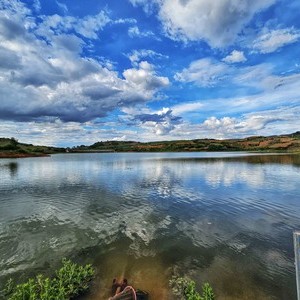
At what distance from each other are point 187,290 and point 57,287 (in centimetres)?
608

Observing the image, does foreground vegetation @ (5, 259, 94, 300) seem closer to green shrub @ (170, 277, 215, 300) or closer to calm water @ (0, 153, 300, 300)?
calm water @ (0, 153, 300, 300)

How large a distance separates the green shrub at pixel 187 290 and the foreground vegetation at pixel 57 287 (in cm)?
439

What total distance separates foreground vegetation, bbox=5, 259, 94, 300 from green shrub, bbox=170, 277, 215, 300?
→ 4.39m

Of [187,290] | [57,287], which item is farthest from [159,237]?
[57,287]

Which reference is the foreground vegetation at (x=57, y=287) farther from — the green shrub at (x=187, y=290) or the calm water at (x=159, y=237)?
the green shrub at (x=187, y=290)

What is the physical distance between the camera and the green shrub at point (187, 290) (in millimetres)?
10412

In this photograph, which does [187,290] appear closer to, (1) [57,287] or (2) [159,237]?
(1) [57,287]

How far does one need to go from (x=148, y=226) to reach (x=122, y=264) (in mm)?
6859

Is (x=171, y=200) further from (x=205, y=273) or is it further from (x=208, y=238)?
(x=205, y=273)

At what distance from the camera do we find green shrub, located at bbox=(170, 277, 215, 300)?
34.2 feet

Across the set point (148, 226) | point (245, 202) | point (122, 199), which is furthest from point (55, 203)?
point (245, 202)

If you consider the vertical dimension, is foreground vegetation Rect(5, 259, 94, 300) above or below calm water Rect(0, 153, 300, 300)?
above

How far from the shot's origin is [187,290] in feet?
36.8

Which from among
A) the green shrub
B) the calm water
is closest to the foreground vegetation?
the calm water
